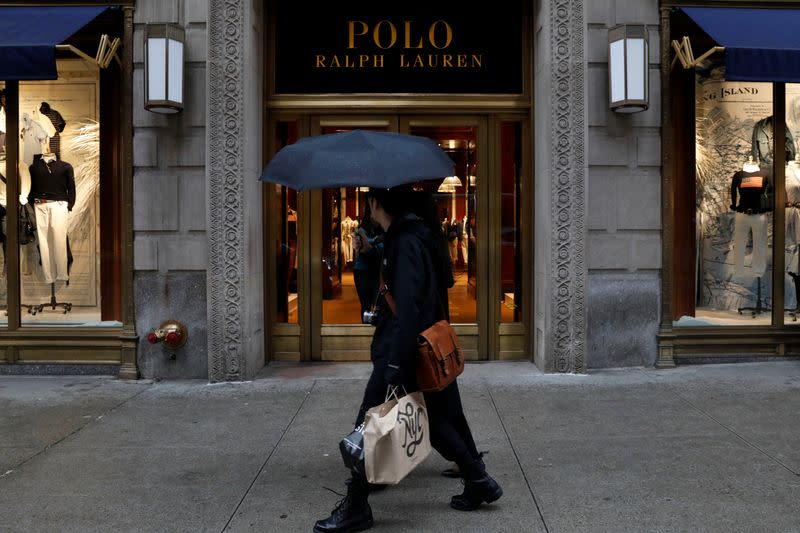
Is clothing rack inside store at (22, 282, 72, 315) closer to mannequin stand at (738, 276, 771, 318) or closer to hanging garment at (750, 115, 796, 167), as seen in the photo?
mannequin stand at (738, 276, 771, 318)

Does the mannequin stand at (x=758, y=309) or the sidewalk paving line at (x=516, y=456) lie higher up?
the mannequin stand at (x=758, y=309)

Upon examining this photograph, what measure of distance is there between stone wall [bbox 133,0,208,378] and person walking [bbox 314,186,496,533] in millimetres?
3939

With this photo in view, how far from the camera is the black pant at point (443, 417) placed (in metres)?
4.18

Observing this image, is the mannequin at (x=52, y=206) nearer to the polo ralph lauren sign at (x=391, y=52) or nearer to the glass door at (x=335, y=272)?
the polo ralph lauren sign at (x=391, y=52)

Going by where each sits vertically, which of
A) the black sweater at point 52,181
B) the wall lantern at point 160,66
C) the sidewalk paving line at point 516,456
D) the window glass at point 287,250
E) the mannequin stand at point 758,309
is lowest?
the sidewalk paving line at point 516,456

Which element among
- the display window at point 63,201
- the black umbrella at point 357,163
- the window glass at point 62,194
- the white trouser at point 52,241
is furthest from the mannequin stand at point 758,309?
the white trouser at point 52,241

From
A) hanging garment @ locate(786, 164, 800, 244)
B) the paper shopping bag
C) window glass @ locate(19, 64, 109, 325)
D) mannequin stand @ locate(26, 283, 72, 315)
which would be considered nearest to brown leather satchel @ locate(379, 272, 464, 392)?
the paper shopping bag

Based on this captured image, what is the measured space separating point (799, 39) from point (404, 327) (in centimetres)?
609

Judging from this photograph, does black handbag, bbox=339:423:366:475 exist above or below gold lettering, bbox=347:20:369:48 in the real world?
below

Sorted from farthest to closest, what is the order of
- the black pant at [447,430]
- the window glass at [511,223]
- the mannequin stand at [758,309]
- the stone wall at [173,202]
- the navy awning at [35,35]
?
1. the window glass at [511,223]
2. the mannequin stand at [758,309]
3. the stone wall at [173,202]
4. the navy awning at [35,35]
5. the black pant at [447,430]

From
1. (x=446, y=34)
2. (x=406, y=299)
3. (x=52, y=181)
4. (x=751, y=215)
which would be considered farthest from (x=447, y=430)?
(x=52, y=181)

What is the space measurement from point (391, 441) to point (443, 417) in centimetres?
56

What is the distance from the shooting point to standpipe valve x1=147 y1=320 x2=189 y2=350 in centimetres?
770

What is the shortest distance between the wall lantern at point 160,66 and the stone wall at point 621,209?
4.38 metres
